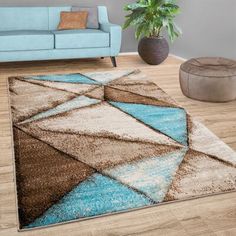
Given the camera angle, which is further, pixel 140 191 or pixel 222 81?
pixel 222 81

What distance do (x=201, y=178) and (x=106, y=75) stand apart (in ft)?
7.29

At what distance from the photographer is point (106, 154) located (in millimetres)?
2176

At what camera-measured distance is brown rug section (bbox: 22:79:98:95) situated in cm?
338

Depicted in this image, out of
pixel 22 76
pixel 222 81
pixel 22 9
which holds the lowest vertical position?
pixel 22 76

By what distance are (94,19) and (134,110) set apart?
6.72ft

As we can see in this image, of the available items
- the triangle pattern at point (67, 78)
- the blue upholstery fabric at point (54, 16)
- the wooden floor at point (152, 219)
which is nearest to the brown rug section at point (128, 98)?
the triangle pattern at point (67, 78)

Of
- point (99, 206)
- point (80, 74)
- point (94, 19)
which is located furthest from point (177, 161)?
point (94, 19)

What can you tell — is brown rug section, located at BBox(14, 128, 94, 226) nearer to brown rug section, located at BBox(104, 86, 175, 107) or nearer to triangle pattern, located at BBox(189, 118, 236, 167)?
triangle pattern, located at BBox(189, 118, 236, 167)

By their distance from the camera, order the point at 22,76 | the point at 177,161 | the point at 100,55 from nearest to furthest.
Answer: the point at 177,161
the point at 22,76
the point at 100,55

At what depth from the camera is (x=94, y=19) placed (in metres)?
4.50

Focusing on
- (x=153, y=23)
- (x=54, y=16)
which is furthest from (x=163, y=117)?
(x=54, y=16)

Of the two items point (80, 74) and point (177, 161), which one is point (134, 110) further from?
point (80, 74)

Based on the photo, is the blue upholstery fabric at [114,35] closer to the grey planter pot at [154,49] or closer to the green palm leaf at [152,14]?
the green palm leaf at [152,14]

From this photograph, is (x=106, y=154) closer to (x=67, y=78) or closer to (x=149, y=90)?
(x=149, y=90)
